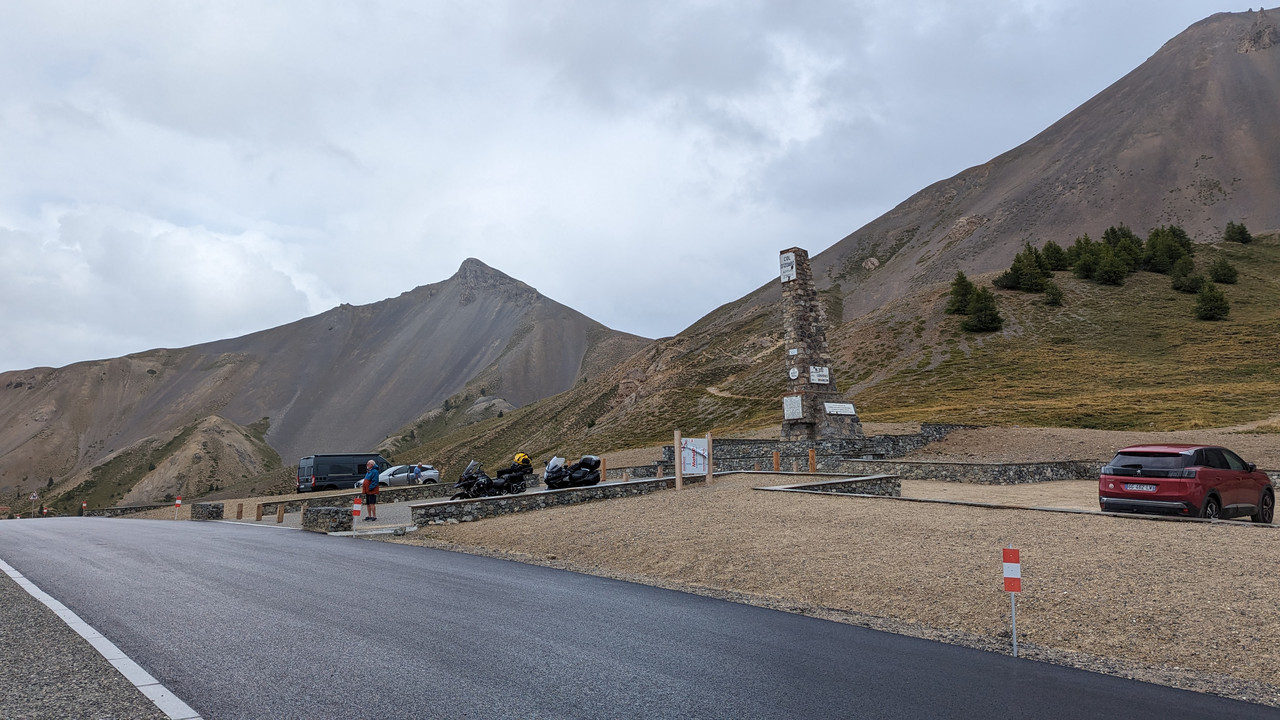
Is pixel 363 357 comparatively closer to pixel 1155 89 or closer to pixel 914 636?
pixel 914 636

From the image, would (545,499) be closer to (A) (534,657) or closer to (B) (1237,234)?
(A) (534,657)

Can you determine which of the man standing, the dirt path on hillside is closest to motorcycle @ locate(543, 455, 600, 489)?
the man standing

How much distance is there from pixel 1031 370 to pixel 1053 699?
6269 centimetres

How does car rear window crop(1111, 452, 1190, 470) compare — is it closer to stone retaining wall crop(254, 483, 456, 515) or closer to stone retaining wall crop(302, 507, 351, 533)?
stone retaining wall crop(302, 507, 351, 533)

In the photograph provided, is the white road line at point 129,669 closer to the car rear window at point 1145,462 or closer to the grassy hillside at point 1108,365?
the car rear window at point 1145,462

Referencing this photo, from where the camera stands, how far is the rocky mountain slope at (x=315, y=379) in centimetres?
13338

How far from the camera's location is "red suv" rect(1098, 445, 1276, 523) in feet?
42.7

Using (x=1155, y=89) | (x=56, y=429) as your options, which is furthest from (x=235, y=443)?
(x=1155, y=89)

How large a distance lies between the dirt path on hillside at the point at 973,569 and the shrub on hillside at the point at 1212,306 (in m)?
71.0

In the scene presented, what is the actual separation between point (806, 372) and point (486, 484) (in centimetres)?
1634

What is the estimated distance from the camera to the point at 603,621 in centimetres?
773

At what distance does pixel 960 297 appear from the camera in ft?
266

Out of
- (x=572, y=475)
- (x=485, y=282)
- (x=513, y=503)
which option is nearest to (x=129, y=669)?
(x=513, y=503)

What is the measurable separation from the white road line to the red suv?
1458 cm
